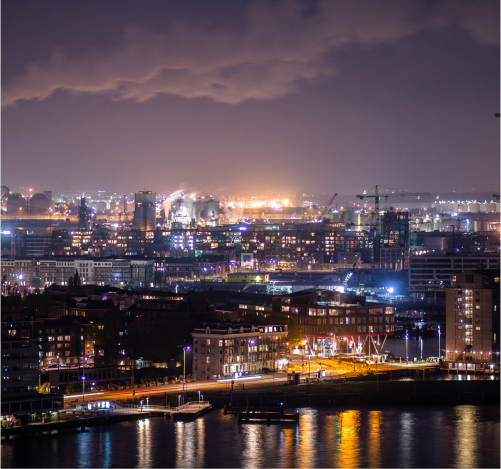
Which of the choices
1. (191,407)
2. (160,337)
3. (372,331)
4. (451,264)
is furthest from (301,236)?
(191,407)

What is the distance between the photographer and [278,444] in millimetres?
20062

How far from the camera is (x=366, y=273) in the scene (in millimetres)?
66375

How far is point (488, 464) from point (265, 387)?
269 inches

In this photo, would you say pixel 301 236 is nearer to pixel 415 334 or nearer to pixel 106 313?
pixel 415 334

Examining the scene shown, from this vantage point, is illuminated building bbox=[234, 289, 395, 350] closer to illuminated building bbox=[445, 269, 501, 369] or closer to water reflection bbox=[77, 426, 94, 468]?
illuminated building bbox=[445, 269, 501, 369]

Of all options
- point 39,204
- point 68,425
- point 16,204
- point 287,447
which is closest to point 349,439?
point 287,447

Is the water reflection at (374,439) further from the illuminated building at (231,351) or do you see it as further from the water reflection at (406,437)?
the illuminated building at (231,351)

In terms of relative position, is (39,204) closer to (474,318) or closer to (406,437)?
(474,318)

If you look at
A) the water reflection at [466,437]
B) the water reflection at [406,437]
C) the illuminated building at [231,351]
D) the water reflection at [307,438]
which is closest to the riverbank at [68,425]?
the water reflection at [307,438]

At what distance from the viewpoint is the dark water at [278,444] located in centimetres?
1884

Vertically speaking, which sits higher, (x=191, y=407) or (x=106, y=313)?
(x=106, y=313)

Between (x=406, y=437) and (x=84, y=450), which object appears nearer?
(x=84, y=450)

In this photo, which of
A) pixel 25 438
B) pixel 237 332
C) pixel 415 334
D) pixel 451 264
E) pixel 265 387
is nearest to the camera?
pixel 25 438

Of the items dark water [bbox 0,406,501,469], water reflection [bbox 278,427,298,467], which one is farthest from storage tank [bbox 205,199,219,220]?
water reflection [bbox 278,427,298,467]
